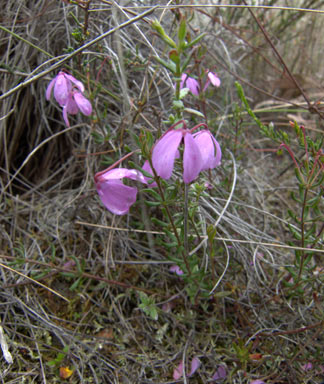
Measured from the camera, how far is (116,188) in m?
1.30

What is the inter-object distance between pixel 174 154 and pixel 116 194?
1.09ft

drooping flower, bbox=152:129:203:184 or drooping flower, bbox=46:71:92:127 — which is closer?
drooping flower, bbox=152:129:203:184

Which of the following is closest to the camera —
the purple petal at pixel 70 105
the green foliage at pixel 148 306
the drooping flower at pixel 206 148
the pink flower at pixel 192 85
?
the drooping flower at pixel 206 148

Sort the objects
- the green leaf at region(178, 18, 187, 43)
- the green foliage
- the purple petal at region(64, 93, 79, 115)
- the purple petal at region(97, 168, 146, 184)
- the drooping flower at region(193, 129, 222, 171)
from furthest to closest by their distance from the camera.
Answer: the purple petal at region(64, 93, 79, 115), the green foliage, the purple petal at region(97, 168, 146, 184), the drooping flower at region(193, 129, 222, 171), the green leaf at region(178, 18, 187, 43)

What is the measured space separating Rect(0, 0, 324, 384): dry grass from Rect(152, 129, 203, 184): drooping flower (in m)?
0.39

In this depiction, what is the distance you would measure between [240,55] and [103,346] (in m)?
2.92

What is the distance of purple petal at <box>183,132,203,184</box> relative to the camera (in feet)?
3.57

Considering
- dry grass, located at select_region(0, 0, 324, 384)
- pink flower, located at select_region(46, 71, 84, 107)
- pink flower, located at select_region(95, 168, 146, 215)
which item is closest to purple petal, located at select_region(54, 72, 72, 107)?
pink flower, located at select_region(46, 71, 84, 107)

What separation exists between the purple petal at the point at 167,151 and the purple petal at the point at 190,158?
0.03m

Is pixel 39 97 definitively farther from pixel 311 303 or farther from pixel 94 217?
pixel 311 303

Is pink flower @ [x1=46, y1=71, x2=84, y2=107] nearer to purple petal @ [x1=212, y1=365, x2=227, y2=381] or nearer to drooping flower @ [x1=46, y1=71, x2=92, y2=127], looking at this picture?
drooping flower @ [x1=46, y1=71, x2=92, y2=127]

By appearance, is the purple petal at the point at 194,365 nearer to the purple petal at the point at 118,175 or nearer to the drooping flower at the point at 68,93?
the purple petal at the point at 118,175

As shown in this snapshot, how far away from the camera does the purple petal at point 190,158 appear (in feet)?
3.57

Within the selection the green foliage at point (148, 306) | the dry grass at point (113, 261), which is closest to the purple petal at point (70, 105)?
the dry grass at point (113, 261)
